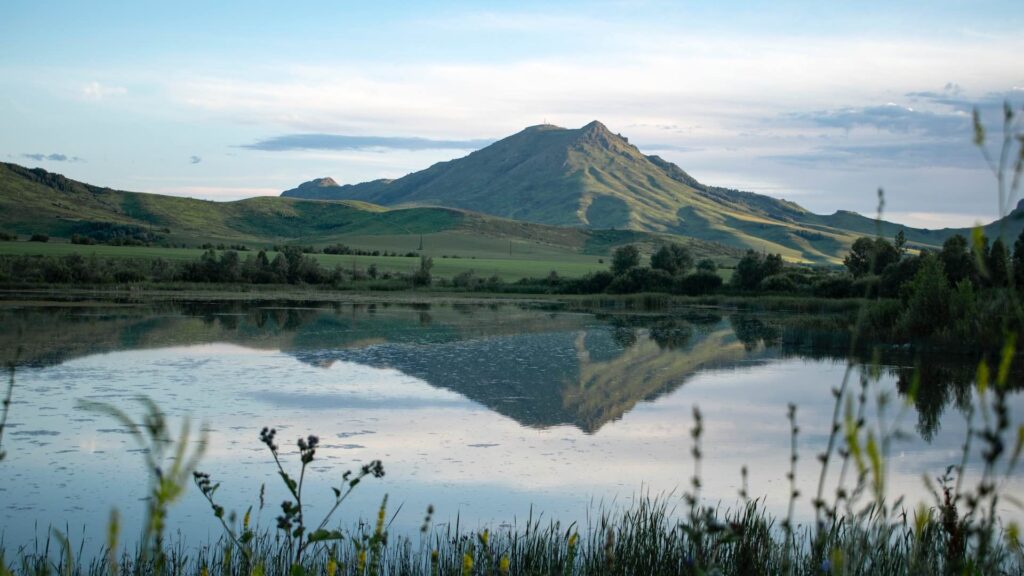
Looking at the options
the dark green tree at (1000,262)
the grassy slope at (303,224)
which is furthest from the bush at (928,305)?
the grassy slope at (303,224)

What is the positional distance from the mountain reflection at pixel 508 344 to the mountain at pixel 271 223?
67573mm

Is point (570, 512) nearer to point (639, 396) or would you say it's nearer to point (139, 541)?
point (139, 541)

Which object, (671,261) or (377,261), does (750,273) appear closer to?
(671,261)

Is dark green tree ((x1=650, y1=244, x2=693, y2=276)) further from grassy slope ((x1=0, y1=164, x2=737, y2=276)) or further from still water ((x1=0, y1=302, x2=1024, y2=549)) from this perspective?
still water ((x1=0, y1=302, x2=1024, y2=549))

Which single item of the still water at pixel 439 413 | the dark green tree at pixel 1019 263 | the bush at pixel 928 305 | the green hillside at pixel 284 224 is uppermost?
the green hillside at pixel 284 224

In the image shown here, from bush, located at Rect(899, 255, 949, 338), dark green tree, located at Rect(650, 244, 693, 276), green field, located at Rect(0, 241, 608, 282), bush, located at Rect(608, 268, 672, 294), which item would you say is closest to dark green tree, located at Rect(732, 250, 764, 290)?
dark green tree, located at Rect(650, 244, 693, 276)

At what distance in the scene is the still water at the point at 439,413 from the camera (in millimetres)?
10141

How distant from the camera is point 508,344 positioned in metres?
27.1

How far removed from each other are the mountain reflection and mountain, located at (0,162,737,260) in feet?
222

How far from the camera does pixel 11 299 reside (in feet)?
127

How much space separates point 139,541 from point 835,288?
4512cm

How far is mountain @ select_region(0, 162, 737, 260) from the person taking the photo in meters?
112

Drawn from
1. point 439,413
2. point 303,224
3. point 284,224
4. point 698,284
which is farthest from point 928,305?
point 303,224

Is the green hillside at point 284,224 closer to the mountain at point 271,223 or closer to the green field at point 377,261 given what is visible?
the mountain at point 271,223
